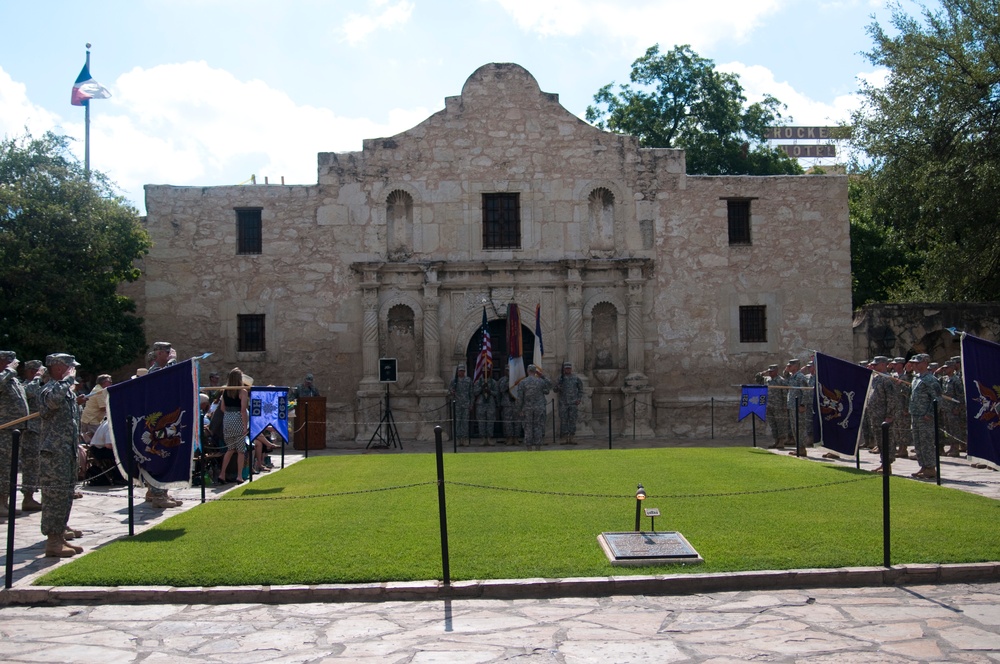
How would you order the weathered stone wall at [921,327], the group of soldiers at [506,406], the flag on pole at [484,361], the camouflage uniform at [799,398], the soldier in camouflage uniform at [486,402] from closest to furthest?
the camouflage uniform at [799,398], the group of soldiers at [506,406], the flag on pole at [484,361], the soldier in camouflage uniform at [486,402], the weathered stone wall at [921,327]

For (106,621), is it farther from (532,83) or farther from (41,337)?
(532,83)

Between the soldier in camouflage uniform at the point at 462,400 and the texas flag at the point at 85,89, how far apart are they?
14901 millimetres

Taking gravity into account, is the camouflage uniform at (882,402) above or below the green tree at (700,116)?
below

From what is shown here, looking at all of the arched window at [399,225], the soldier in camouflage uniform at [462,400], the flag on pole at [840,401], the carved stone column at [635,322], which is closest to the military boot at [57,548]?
the flag on pole at [840,401]

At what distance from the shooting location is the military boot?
904 cm

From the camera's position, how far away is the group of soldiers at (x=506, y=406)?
20609mm

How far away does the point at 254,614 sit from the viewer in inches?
283

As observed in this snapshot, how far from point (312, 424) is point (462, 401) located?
3.39 metres

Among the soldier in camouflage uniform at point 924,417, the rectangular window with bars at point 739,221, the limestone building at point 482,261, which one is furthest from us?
the rectangular window with bars at point 739,221

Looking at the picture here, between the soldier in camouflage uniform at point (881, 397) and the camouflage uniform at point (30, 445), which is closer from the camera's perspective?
the camouflage uniform at point (30, 445)

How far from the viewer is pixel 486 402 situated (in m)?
21.5

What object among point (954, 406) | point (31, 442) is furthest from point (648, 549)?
point (954, 406)

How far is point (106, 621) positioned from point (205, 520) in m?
3.56

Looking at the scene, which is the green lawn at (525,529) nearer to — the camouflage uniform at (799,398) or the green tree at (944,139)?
the camouflage uniform at (799,398)
